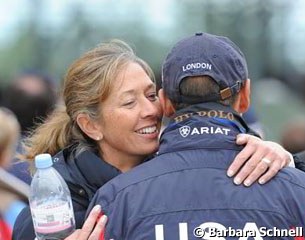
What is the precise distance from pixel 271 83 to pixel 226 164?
8.91m

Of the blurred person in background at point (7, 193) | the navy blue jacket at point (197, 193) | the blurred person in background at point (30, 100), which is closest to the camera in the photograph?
the navy blue jacket at point (197, 193)

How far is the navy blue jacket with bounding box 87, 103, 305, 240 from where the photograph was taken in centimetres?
307

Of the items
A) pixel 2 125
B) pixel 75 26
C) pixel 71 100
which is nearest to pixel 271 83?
pixel 75 26

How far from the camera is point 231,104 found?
128 inches

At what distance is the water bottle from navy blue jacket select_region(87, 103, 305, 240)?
11 cm

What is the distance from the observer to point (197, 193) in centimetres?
313

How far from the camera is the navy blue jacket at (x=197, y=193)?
3.07m

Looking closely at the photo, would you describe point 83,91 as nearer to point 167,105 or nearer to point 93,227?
point 167,105

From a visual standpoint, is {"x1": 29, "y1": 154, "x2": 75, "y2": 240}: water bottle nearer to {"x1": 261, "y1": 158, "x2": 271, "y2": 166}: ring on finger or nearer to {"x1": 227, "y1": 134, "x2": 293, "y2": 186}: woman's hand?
{"x1": 227, "y1": 134, "x2": 293, "y2": 186}: woman's hand

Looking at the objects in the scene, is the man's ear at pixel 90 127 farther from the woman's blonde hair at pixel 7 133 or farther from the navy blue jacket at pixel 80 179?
the woman's blonde hair at pixel 7 133

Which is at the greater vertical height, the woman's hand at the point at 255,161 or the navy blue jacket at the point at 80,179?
the woman's hand at the point at 255,161

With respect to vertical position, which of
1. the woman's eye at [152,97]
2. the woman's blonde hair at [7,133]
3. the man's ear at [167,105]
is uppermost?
the man's ear at [167,105]

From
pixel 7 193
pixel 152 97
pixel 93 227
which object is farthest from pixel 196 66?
pixel 7 193

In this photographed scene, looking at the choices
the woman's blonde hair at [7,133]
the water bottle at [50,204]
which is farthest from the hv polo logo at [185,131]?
the woman's blonde hair at [7,133]
